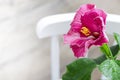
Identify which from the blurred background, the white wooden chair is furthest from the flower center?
the blurred background

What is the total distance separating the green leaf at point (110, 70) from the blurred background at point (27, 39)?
3.48 feet

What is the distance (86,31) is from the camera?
0.34m

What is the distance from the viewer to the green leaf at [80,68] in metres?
0.37

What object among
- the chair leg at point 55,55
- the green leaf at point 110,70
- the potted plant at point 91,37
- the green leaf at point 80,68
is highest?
the chair leg at point 55,55

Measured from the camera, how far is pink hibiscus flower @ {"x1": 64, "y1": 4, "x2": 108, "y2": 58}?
325mm

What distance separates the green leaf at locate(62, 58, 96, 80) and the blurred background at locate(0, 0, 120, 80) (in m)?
1.00

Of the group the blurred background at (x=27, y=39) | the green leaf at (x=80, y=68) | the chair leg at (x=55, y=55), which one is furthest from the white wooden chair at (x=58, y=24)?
the blurred background at (x=27, y=39)

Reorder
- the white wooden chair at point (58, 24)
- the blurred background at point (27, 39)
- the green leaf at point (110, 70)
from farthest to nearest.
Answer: the blurred background at point (27, 39)
the white wooden chair at point (58, 24)
the green leaf at point (110, 70)

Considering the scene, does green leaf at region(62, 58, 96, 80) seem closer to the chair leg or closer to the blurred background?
the chair leg

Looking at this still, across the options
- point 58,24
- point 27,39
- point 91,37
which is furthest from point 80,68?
point 27,39

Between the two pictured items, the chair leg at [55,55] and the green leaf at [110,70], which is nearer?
the green leaf at [110,70]

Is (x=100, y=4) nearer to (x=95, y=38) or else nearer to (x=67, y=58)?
(x=67, y=58)

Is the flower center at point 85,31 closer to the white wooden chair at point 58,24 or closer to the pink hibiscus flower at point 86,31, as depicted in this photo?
the pink hibiscus flower at point 86,31

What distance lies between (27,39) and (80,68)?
1168mm
